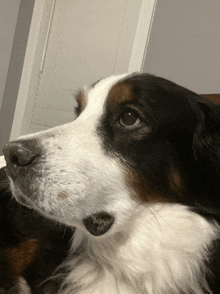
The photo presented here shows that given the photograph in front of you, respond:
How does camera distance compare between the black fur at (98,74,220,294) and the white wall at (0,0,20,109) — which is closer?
the black fur at (98,74,220,294)

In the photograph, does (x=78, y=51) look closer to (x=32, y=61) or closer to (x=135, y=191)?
(x=32, y=61)

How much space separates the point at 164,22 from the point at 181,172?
2010 millimetres

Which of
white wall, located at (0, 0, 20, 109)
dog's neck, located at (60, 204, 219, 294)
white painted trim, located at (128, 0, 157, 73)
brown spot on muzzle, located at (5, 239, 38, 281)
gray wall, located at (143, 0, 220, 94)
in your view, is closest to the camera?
dog's neck, located at (60, 204, 219, 294)

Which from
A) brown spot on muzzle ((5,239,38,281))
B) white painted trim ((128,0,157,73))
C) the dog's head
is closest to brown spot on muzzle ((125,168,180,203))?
the dog's head

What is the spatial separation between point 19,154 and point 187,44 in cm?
215

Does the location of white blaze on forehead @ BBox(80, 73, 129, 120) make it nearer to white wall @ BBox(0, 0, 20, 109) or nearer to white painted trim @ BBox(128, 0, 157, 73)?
white painted trim @ BBox(128, 0, 157, 73)

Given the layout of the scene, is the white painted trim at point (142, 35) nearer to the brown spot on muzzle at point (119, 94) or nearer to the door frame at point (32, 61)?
the door frame at point (32, 61)

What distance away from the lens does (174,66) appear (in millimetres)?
2623

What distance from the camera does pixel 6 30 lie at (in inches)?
143

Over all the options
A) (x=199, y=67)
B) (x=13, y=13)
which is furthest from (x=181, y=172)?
(x=13, y=13)

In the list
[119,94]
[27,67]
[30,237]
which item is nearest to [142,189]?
[119,94]

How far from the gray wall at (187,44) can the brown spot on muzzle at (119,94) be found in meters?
1.52

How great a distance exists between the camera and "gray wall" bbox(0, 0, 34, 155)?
3.69 metres

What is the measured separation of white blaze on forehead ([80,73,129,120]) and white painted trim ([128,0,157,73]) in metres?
1.53
